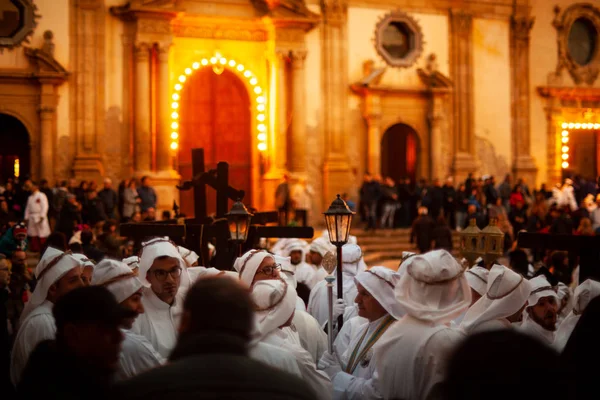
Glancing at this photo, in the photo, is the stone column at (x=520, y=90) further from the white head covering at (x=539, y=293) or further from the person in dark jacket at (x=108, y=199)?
the white head covering at (x=539, y=293)

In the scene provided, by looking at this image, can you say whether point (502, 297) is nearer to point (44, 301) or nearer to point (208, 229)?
point (44, 301)

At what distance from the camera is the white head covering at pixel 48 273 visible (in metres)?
6.38

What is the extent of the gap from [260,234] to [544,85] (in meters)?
22.2

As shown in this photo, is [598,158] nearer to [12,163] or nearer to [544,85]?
[544,85]

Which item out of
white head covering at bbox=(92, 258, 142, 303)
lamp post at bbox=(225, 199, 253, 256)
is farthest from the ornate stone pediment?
white head covering at bbox=(92, 258, 142, 303)

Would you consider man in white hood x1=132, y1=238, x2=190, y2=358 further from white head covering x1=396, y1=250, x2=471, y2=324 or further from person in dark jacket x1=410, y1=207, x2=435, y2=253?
person in dark jacket x1=410, y1=207, x2=435, y2=253

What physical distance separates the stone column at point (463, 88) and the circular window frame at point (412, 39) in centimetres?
128

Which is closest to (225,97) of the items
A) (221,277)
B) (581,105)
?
(581,105)

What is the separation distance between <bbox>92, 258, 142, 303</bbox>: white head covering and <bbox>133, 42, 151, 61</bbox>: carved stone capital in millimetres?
19632

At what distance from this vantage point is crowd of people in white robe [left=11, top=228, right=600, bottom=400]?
524 centimetres

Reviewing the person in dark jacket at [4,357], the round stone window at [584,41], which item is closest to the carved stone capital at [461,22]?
the round stone window at [584,41]

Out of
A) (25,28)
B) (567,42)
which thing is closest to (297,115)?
(25,28)

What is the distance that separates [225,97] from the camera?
90.0ft

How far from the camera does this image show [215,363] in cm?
310
